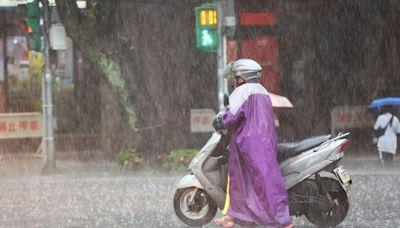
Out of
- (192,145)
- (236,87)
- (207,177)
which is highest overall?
(236,87)

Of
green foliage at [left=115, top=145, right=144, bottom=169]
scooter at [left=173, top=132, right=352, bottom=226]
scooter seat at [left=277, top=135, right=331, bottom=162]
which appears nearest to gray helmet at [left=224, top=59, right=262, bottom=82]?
scooter at [left=173, top=132, right=352, bottom=226]

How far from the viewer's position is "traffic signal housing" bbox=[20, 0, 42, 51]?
14.1 m

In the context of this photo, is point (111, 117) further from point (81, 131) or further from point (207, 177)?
point (207, 177)

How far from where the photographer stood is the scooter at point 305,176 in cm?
765

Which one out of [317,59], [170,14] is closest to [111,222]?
[170,14]

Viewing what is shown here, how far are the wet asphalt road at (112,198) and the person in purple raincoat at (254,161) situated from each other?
207 centimetres

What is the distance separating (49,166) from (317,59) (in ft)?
26.5

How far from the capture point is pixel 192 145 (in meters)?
17.3

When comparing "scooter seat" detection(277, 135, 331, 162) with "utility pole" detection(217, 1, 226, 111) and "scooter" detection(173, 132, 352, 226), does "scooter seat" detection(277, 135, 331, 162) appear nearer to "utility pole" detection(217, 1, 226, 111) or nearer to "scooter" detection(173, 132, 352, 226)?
"scooter" detection(173, 132, 352, 226)

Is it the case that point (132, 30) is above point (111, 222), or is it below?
above

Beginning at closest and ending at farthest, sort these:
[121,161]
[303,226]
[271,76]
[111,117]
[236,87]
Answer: [236,87] → [303,226] → [121,161] → [111,117] → [271,76]

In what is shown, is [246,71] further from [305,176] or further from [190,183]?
[190,183]

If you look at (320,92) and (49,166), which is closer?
(49,166)

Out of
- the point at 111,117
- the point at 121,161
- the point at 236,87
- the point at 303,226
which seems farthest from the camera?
the point at 111,117
